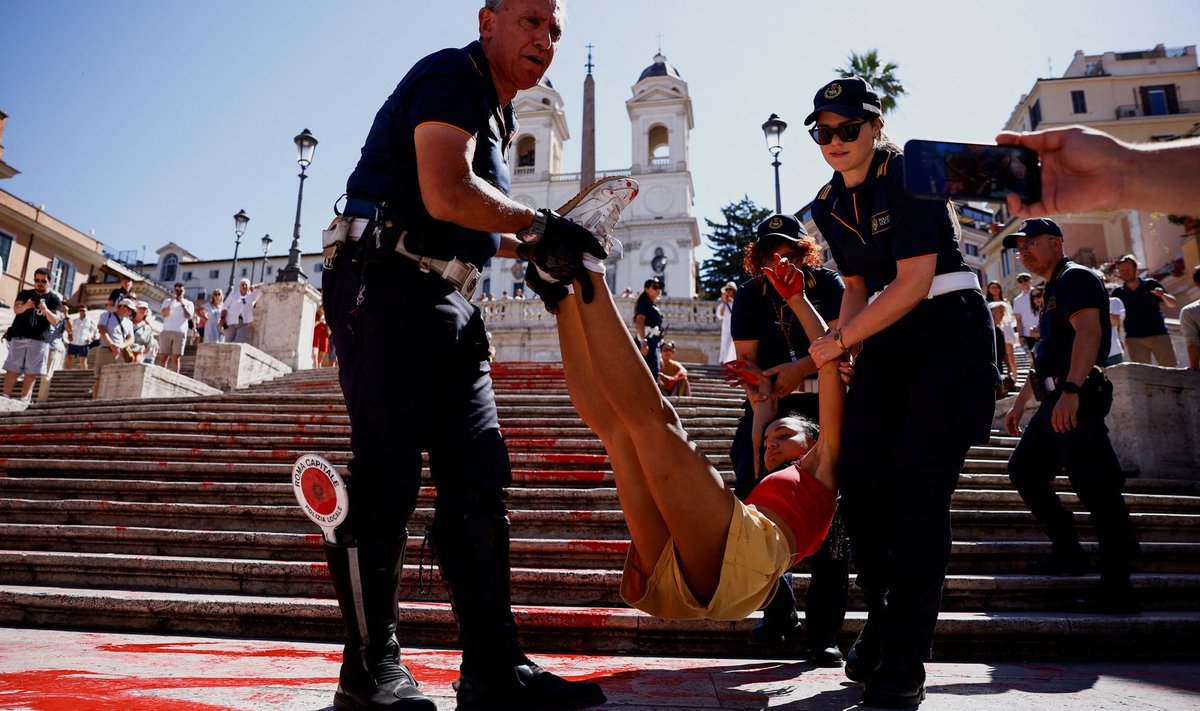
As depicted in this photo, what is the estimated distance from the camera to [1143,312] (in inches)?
376

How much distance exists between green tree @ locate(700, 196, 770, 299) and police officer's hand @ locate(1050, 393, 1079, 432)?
47.4m

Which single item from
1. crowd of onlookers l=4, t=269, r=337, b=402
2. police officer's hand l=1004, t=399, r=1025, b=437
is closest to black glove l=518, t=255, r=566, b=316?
police officer's hand l=1004, t=399, r=1025, b=437

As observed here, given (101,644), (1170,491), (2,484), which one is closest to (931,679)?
(101,644)

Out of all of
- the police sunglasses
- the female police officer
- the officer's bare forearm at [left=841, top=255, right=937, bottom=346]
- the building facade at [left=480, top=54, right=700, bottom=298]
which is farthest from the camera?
the building facade at [left=480, top=54, right=700, bottom=298]

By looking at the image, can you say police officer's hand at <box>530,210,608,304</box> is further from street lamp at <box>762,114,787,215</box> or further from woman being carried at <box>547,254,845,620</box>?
street lamp at <box>762,114,787,215</box>

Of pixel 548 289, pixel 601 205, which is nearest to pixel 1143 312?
pixel 601 205

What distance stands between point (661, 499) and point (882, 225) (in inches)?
55.0

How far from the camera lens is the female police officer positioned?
2.42 metres

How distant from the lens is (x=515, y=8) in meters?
2.51

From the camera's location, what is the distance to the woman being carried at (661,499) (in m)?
2.11

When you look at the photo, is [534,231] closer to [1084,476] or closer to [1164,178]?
[1164,178]

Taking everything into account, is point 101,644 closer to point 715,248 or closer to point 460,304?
point 460,304

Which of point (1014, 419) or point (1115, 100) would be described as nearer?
point (1014, 419)

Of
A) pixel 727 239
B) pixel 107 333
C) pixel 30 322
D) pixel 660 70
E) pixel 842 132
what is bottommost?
pixel 842 132
